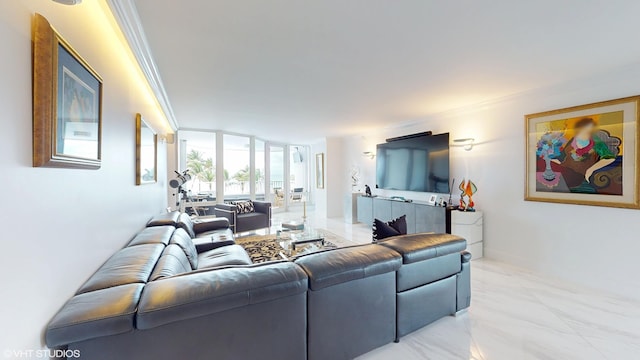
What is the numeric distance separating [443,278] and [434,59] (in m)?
2.05

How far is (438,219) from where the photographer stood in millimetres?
4203

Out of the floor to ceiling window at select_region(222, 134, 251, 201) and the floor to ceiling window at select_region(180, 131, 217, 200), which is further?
the floor to ceiling window at select_region(222, 134, 251, 201)

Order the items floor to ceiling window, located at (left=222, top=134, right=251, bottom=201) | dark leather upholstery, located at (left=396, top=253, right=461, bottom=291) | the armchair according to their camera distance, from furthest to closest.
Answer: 1. floor to ceiling window, located at (left=222, top=134, right=251, bottom=201)
2. the armchair
3. dark leather upholstery, located at (left=396, top=253, right=461, bottom=291)

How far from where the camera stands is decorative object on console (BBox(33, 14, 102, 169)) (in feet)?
3.46

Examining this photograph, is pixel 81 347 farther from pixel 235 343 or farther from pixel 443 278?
pixel 443 278

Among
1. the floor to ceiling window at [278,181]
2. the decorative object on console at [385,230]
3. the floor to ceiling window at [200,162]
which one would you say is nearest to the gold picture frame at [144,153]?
the decorative object on console at [385,230]

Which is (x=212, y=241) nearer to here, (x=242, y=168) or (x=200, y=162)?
(x=200, y=162)

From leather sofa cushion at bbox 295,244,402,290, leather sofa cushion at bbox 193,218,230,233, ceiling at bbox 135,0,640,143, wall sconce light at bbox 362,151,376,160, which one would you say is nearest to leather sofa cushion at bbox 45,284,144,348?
leather sofa cushion at bbox 295,244,402,290

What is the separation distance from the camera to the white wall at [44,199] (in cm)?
90

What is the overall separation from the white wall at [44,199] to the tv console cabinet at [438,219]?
13.9 ft

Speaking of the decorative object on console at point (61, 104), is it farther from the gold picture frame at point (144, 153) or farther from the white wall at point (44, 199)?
the gold picture frame at point (144, 153)

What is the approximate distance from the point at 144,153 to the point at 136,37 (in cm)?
139

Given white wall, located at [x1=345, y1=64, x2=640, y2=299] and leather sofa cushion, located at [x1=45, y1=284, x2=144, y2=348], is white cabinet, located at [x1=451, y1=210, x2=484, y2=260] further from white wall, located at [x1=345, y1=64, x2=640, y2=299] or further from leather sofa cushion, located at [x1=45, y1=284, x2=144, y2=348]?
leather sofa cushion, located at [x1=45, y1=284, x2=144, y2=348]

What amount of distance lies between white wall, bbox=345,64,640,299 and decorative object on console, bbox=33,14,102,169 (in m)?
4.71
